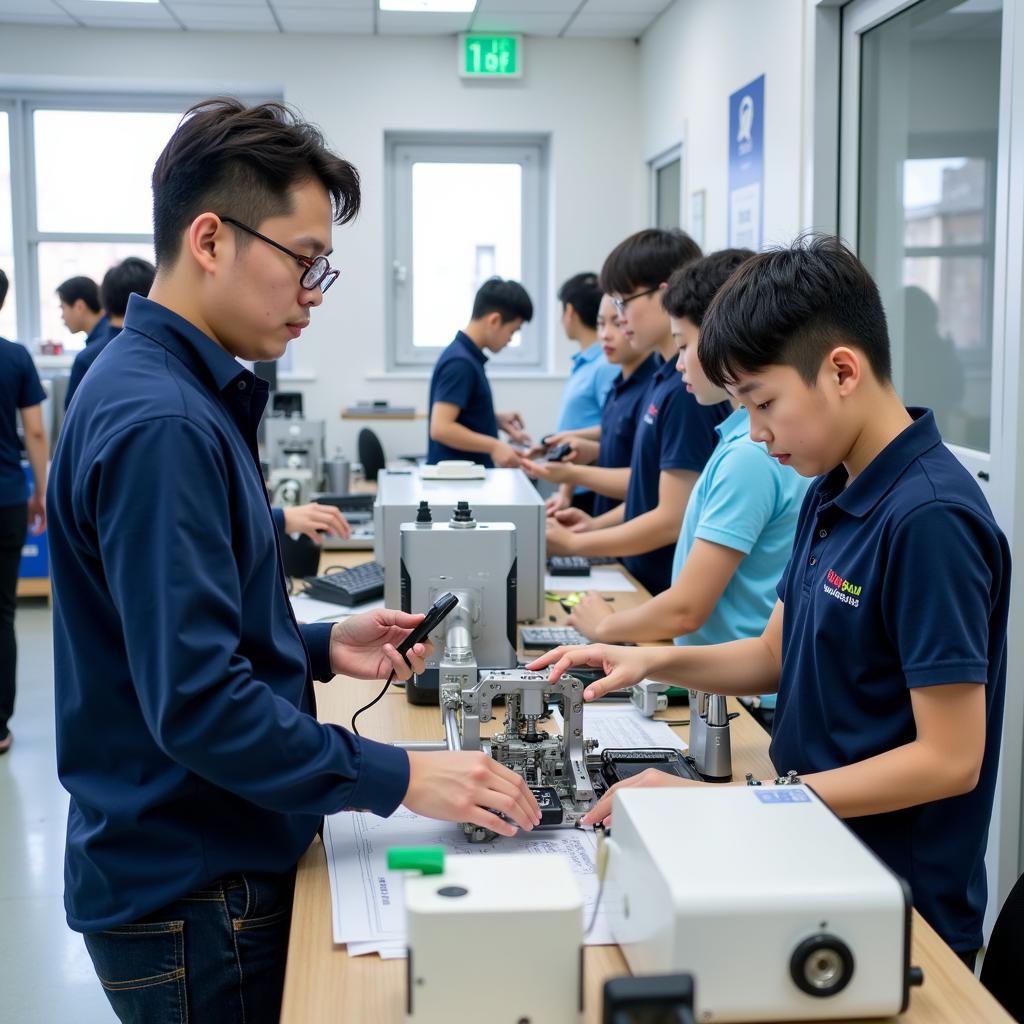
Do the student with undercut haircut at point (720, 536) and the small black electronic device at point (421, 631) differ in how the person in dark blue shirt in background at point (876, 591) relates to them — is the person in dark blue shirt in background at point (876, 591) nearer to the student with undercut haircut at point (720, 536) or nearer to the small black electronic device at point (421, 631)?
the small black electronic device at point (421, 631)

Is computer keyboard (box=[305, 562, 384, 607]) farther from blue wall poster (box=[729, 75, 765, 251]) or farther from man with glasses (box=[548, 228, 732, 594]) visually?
blue wall poster (box=[729, 75, 765, 251])

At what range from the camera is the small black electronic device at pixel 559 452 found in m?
3.38

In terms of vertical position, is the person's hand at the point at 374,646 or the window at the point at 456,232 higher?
the window at the point at 456,232

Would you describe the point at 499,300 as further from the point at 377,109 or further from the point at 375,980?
the point at 375,980

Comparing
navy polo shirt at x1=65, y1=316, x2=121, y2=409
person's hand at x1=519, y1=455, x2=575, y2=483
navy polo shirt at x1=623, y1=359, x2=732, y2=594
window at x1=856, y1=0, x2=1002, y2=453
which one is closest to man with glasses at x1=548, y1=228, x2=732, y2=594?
navy polo shirt at x1=623, y1=359, x2=732, y2=594

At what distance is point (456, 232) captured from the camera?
6.62 meters

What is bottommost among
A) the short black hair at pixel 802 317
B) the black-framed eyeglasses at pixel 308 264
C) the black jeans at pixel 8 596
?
the black jeans at pixel 8 596

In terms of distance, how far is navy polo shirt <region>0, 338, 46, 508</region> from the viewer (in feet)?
12.3

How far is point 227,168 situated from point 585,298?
3.49 m

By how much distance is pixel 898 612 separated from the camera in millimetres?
1193

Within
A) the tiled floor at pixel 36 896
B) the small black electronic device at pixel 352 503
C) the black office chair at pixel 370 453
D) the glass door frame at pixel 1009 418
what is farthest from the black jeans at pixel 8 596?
the glass door frame at pixel 1009 418

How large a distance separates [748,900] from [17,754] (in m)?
3.50

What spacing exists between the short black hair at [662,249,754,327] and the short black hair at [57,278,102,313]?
12.5ft

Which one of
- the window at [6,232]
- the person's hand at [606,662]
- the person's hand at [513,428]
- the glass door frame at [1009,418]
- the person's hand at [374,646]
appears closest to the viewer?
the person's hand at [606,662]
